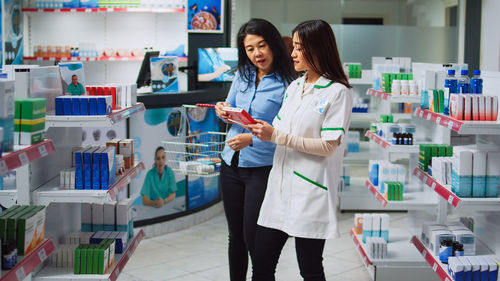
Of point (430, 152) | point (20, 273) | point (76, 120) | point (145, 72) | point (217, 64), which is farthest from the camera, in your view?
point (217, 64)

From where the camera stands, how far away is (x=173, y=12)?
8836 millimetres

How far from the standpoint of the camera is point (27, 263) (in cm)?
266

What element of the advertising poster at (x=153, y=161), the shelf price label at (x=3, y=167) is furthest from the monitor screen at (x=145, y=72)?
the shelf price label at (x=3, y=167)

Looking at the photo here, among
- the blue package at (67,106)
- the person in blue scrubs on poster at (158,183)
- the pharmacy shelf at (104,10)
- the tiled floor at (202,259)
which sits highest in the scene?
the pharmacy shelf at (104,10)

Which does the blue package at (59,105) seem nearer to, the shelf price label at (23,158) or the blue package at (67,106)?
the blue package at (67,106)

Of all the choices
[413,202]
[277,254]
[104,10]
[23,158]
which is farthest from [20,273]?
[104,10]

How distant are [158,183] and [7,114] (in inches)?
146

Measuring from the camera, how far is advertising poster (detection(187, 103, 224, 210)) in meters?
6.32

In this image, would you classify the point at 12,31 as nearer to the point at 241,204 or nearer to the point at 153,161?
the point at 153,161

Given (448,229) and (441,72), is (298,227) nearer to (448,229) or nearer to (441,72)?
(448,229)

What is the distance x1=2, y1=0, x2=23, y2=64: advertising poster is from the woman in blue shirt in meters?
6.01

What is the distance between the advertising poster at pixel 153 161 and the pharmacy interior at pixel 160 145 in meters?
0.01

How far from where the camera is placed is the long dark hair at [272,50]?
3396 millimetres

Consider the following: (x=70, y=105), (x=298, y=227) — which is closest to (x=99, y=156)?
(x=70, y=105)
